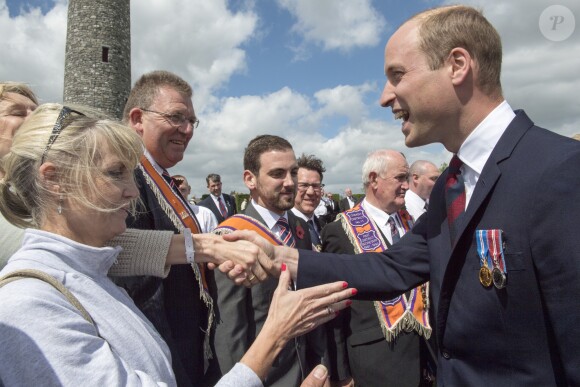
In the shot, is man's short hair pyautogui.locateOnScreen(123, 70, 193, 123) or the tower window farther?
the tower window

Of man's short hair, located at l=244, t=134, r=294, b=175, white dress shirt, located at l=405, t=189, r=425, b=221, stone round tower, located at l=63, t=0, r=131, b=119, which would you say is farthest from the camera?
stone round tower, located at l=63, t=0, r=131, b=119

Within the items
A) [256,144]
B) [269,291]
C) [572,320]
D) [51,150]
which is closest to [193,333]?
[269,291]

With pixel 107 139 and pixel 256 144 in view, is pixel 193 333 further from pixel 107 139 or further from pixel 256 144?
pixel 256 144

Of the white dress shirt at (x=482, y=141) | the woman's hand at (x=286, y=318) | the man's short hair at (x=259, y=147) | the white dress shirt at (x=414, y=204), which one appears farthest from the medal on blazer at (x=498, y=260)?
the white dress shirt at (x=414, y=204)

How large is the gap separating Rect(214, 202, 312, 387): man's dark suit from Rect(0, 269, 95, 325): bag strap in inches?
51.6

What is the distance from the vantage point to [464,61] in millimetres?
1807

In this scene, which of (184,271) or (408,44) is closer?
(408,44)

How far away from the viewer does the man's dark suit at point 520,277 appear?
4.65 ft

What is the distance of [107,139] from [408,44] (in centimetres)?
130

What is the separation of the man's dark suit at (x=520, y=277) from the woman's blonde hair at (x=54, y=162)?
52.4 inches

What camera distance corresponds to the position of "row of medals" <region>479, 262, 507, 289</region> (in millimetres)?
1520

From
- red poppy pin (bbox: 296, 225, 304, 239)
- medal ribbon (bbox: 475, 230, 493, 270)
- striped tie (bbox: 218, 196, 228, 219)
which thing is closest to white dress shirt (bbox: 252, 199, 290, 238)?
red poppy pin (bbox: 296, 225, 304, 239)

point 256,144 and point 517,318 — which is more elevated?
point 256,144

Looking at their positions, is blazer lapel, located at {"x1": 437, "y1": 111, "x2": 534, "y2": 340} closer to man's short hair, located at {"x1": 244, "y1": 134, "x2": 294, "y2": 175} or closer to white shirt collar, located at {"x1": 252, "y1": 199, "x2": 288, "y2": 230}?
white shirt collar, located at {"x1": 252, "y1": 199, "x2": 288, "y2": 230}
